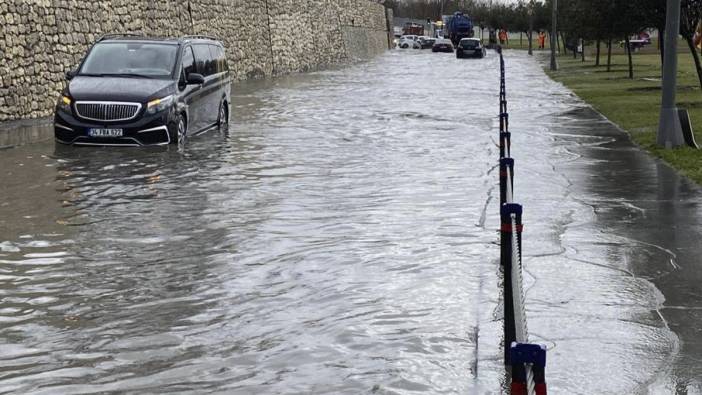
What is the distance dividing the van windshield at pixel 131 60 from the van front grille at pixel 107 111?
1.15 m

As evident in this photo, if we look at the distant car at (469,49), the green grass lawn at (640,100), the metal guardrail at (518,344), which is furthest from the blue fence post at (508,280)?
the distant car at (469,49)

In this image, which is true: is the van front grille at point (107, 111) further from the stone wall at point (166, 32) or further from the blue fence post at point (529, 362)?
the blue fence post at point (529, 362)

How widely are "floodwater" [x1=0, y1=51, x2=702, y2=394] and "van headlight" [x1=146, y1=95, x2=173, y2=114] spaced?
2.12ft

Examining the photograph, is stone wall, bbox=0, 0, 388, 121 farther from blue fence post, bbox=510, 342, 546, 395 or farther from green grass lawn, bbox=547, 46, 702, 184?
blue fence post, bbox=510, 342, 546, 395

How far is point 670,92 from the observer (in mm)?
17078

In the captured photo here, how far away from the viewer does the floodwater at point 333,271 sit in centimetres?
598

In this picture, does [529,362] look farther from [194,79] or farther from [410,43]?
[410,43]

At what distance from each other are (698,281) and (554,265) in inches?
43.5

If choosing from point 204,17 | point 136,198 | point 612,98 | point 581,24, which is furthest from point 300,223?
point 581,24

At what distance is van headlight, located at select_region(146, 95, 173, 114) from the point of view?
55.6 ft

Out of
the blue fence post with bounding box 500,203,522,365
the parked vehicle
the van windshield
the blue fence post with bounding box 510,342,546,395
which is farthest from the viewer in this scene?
the parked vehicle

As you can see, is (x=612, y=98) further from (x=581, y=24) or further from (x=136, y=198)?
(x=136, y=198)

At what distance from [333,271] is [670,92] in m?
10.3

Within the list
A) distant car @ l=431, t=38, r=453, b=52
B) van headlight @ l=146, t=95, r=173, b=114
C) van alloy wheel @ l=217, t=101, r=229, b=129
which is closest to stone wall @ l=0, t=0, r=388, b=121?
van alloy wheel @ l=217, t=101, r=229, b=129
